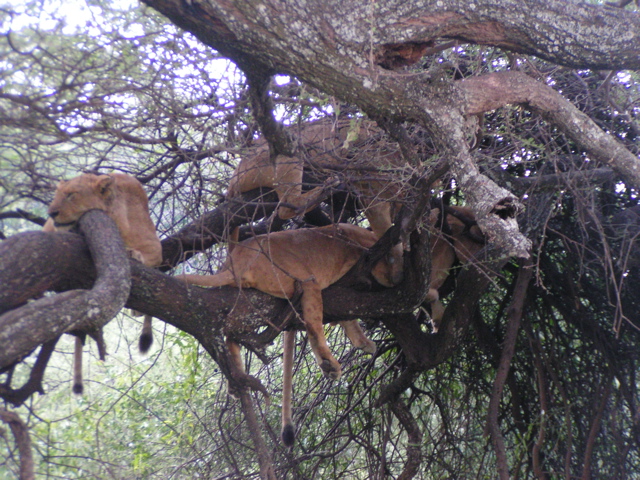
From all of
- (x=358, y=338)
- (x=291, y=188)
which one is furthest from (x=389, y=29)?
(x=358, y=338)

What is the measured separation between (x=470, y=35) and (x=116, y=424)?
4191 mm

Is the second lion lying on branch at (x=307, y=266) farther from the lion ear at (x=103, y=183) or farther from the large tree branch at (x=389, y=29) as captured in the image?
the large tree branch at (x=389, y=29)

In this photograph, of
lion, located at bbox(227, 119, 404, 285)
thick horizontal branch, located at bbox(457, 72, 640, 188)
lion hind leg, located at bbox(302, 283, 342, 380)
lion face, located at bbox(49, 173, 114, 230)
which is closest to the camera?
thick horizontal branch, located at bbox(457, 72, 640, 188)

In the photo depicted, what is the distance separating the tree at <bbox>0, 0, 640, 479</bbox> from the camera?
92.2 inches

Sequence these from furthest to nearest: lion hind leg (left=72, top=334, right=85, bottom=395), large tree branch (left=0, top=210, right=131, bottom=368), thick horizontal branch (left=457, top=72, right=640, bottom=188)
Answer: lion hind leg (left=72, top=334, right=85, bottom=395) < thick horizontal branch (left=457, top=72, right=640, bottom=188) < large tree branch (left=0, top=210, right=131, bottom=368)

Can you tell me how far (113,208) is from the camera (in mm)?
3344

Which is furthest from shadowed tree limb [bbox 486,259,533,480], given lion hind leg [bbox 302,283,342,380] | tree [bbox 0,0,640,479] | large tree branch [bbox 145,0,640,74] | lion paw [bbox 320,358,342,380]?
large tree branch [bbox 145,0,640,74]

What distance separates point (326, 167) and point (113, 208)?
48.1 inches

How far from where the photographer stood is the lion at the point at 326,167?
343cm

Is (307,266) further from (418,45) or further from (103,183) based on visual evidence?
(418,45)

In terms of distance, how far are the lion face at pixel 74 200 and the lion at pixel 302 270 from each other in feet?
2.07

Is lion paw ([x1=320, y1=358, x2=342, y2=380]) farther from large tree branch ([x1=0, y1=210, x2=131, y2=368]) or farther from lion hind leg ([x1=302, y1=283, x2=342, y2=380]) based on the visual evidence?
large tree branch ([x1=0, y1=210, x2=131, y2=368])

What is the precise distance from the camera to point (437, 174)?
2.83m

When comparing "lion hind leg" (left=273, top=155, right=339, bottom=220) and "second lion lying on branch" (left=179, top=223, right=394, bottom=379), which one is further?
"lion hind leg" (left=273, top=155, right=339, bottom=220)
